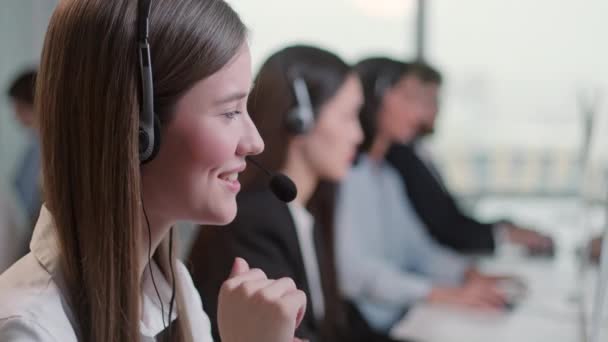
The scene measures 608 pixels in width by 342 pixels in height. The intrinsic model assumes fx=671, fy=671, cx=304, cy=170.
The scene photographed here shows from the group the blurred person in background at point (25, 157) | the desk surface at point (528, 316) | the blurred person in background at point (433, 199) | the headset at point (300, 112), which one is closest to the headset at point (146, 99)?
the headset at point (300, 112)

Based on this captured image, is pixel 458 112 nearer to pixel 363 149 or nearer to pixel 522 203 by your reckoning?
pixel 522 203

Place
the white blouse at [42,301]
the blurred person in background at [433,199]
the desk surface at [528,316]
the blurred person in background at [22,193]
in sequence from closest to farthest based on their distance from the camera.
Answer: the white blouse at [42,301], the blurred person in background at [22,193], the desk surface at [528,316], the blurred person in background at [433,199]

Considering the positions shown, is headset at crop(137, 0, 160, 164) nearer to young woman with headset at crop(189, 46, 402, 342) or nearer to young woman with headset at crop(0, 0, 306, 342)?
young woman with headset at crop(0, 0, 306, 342)

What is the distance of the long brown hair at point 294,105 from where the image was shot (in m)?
0.80

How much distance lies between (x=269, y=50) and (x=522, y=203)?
7.91ft

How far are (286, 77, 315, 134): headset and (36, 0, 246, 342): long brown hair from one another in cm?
40

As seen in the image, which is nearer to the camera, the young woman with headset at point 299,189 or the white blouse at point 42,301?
the white blouse at point 42,301

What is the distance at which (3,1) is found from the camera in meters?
2.19

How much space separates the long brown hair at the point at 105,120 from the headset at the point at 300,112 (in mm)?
398

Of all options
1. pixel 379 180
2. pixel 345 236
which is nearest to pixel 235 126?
pixel 345 236

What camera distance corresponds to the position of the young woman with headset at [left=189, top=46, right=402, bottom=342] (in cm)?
81

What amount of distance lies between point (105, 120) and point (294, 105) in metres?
0.48

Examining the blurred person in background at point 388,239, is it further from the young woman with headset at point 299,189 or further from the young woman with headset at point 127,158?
the young woman with headset at point 127,158

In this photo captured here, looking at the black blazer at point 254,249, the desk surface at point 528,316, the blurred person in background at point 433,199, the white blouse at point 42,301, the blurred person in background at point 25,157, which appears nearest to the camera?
the white blouse at point 42,301
